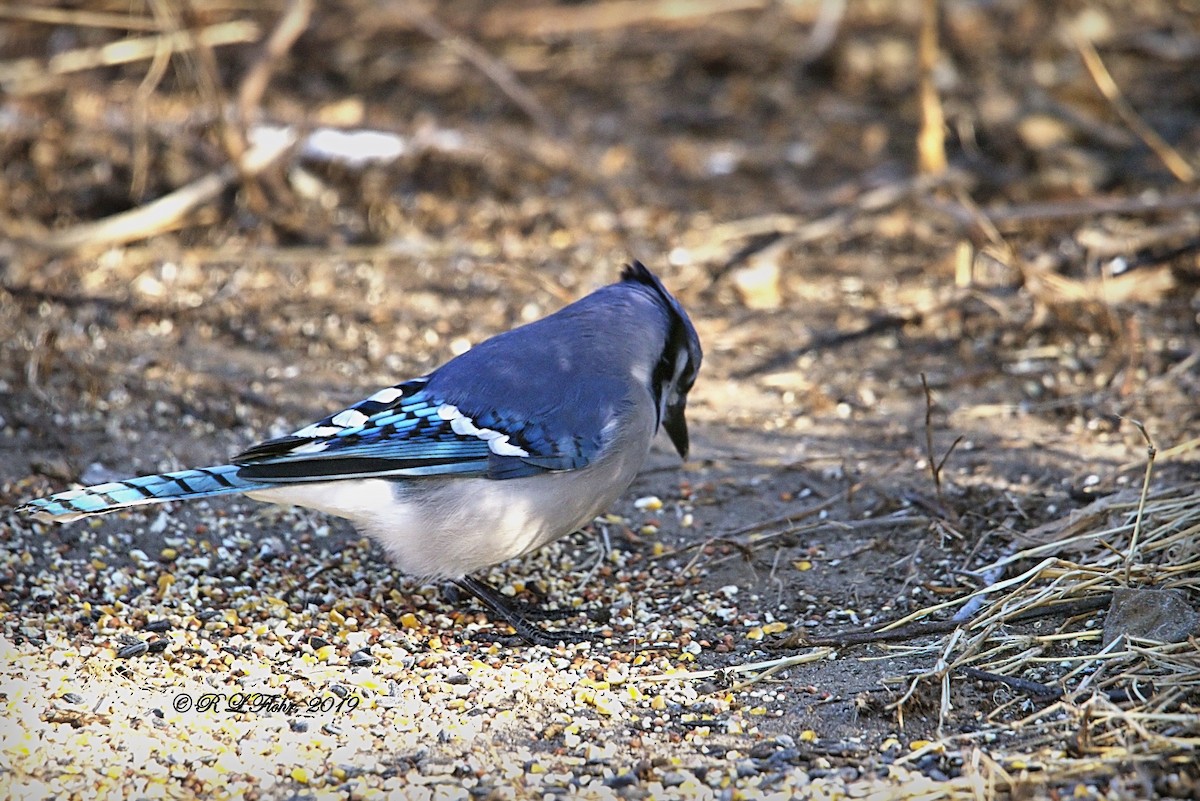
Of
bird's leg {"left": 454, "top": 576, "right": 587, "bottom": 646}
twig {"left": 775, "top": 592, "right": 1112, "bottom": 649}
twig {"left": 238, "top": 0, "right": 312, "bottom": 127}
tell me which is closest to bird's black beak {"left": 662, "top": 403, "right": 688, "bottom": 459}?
bird's leg {"left": 454, "top": 576, "right": 587, "bottom": 646}

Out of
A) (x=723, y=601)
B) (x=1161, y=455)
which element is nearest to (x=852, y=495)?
(x=723, y=601)

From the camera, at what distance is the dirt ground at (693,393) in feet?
8.50

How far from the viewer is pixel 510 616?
3.15 meters

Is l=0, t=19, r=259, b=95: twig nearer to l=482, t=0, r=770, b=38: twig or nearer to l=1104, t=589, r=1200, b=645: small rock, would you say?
l=482, t=0, r=770, b=38: twig

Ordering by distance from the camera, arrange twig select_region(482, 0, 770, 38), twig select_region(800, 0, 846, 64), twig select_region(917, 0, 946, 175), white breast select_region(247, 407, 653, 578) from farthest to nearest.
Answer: twig select_region(482, 0, 770, 38), twig select_region(800, 0, 846, 64), twig select_region(917, 0, 946, 175), white breast select_region(247, 407, 653, 578)

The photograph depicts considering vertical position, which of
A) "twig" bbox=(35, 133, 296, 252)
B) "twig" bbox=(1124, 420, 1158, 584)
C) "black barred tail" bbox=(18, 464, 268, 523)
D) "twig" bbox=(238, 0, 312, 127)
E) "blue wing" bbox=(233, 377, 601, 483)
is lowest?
"twig" bbox=(1124, 420, 1158, 584)

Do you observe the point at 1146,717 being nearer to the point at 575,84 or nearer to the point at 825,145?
the point at 825,145

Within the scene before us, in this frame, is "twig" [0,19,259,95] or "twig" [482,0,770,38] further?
"twig" [482,0,770,38]

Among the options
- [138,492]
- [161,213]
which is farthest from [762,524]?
[161,213]

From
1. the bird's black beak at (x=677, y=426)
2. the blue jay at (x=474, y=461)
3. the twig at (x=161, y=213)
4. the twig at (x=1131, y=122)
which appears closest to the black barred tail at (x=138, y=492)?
the blue jay at (x=474, y=461)

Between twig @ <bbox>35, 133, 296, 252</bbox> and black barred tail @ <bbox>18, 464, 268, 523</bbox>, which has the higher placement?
black barred tail @ <bbox>18, 464, 268, 523</bbox>

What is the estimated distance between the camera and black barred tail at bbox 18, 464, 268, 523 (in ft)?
9.21

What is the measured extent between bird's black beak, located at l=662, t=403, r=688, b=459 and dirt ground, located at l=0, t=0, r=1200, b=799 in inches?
9.3

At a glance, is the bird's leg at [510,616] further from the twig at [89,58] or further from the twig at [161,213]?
the twig at [89,58]
